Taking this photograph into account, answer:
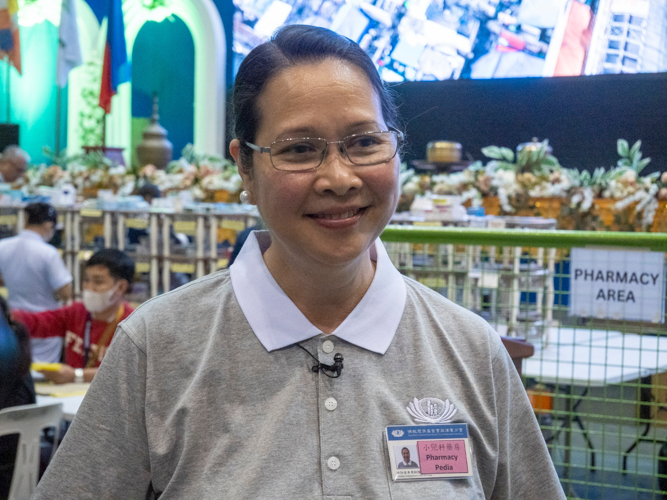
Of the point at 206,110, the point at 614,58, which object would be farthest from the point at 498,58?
the point at 206,110

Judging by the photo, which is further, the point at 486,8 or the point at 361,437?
the point at 486,8

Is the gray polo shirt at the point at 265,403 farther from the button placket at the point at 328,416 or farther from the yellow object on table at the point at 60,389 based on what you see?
the yellow object on table at the point at 60,389

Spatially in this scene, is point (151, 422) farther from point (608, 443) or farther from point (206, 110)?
point (206, 110)

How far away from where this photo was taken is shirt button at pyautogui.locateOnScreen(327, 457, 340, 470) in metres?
1.07

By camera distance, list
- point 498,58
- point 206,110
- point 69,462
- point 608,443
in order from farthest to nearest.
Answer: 1. point 206,110
2. point 498,58
3. point 608,443
4. point 69,462

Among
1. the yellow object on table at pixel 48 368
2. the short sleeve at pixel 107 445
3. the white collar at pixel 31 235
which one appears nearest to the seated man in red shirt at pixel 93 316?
the yellow object on table at pixel 48 368

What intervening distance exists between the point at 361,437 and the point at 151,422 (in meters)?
0.33

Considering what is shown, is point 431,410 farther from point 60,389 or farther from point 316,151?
point 60,389

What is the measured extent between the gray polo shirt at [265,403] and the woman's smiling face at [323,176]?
0.14 metres

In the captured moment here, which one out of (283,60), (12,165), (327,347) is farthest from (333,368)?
(12,165)

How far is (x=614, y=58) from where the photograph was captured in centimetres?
859

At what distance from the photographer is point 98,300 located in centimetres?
373

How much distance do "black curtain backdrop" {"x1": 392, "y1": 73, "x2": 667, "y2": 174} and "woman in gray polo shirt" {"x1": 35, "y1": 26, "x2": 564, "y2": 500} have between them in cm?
707

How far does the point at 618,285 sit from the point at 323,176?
1.30 meters
